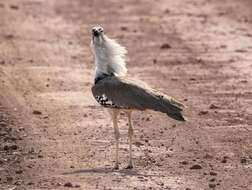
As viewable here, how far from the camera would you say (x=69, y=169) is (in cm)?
973

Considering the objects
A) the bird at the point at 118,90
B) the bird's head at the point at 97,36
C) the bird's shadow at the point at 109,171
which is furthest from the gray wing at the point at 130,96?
the bird's shadow at the point at 109,171

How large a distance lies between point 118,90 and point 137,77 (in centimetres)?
515

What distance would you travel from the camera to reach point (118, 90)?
965 cm

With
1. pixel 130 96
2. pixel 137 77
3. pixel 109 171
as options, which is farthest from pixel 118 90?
pixel 137 77

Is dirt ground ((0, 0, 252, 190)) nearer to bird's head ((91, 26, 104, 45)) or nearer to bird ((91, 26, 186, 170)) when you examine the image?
bird ((91, 26, 186, 170))

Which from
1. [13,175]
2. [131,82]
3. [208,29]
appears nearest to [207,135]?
[131,82]

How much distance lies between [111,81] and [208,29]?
921cm

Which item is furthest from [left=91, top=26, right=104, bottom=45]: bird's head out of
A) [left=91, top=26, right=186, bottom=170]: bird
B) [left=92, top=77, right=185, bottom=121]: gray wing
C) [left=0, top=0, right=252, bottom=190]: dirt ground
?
[left=0, top=0, right=252, bottom=190]: dirt ground

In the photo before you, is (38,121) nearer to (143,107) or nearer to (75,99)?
(75,99)

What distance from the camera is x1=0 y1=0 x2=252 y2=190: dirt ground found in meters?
9.62

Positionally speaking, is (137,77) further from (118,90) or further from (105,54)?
(118,90)

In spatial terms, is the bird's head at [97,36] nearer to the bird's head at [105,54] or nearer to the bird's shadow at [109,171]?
the bird's head at [105,54]

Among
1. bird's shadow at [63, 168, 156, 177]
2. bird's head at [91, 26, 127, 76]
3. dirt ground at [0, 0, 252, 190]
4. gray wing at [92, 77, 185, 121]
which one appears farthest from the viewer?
bird's head at [91, 26, 127, 76]

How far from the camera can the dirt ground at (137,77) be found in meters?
9.62
